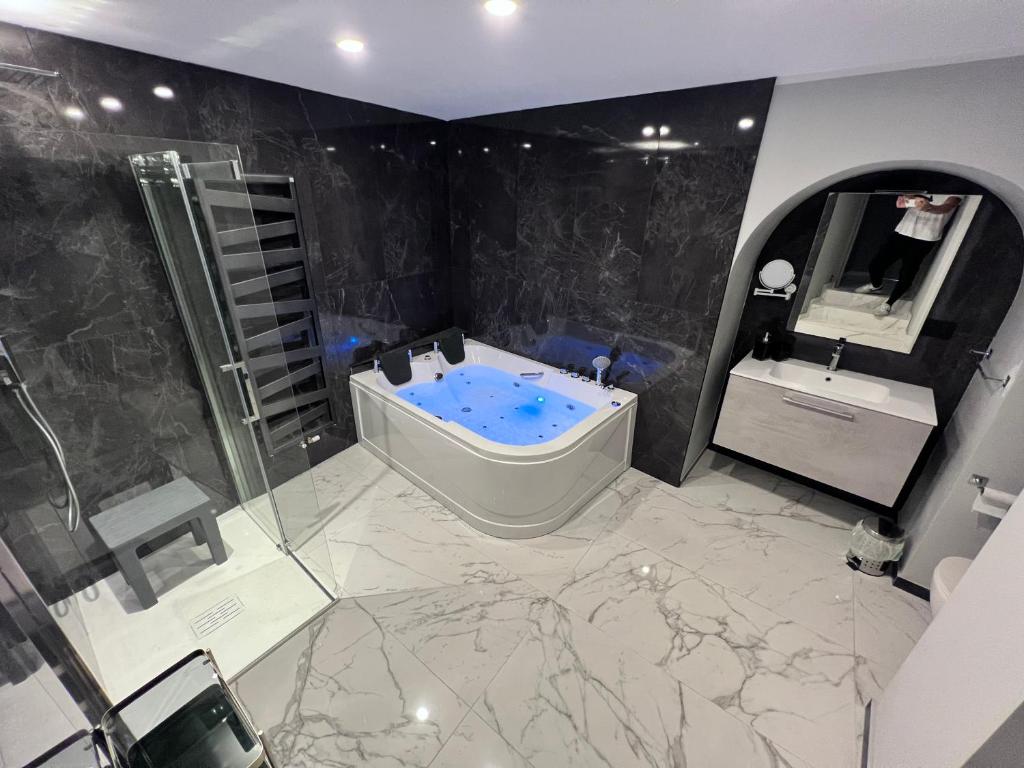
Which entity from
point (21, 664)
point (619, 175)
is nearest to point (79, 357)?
point (21, 664)

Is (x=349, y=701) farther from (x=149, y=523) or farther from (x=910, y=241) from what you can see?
(x=910, y=241)

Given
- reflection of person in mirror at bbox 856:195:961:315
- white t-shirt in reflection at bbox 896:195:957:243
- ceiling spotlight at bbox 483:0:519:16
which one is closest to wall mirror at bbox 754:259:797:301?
reflection of person in mirror at bbox 856:195:961:315

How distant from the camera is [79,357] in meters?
1.91

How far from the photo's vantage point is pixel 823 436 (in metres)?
2.39

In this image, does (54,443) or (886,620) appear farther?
(886,620)

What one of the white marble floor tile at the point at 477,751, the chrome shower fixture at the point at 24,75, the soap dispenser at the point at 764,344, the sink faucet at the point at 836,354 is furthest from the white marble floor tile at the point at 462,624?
the chrome shower fixture at the point at 24,75

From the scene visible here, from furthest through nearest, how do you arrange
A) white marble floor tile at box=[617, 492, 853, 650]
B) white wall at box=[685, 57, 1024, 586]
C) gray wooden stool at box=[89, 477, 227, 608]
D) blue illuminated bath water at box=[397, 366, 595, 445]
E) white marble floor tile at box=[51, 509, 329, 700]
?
blue illuminated bath water at box=[397, 366, 595, 445] < white marble floor tile at box=[617, 492, 853, 650] < gray wooden stool at box=[89, 477, 227, 608] < white marble floor tile at box=[51, 509, 329, 700] < white wall at box=[685, 57, 1024, 586]

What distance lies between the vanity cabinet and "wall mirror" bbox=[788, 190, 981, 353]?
0.58 metres

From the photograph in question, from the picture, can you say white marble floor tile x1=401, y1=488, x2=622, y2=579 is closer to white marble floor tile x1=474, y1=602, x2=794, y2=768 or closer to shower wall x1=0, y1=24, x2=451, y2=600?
white marble floor tile x1=474, y1=602, x2=794, y2=768

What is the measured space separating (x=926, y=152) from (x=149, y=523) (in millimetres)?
3863

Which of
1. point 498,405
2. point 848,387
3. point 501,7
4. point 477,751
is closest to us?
point 501,7

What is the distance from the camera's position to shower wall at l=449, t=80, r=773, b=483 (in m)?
2.26

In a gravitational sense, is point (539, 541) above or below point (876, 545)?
below

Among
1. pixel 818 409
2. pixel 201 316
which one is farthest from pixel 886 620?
pixel 201 316
